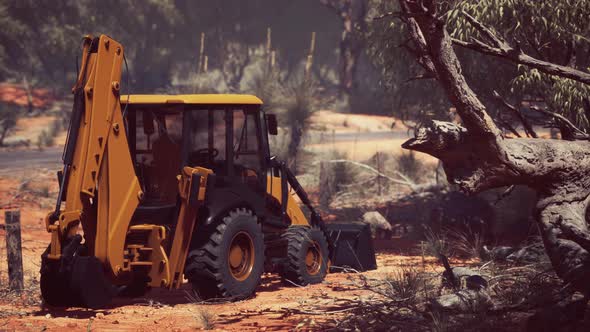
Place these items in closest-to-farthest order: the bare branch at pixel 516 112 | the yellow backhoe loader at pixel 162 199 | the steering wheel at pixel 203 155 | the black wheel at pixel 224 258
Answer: the yellow backhoe loader at pixel 162 199 < the black wheel at pixel 224 258 < the steering wheel at pixel 203 155 < the bare branch at pixel 516 112

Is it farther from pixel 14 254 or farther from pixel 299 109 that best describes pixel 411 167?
pixel 14 254

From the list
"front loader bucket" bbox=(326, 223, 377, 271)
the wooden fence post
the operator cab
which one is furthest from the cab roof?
"front loader bucket" bbox=(326, 223, 377, 271)

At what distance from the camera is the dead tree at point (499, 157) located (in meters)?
7.20

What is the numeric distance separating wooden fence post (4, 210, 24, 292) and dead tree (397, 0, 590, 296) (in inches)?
191

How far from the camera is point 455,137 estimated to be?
746cm

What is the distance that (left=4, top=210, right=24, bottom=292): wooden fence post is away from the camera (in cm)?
965

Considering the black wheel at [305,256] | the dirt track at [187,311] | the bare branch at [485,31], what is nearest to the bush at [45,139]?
the dirt track at [187,311]

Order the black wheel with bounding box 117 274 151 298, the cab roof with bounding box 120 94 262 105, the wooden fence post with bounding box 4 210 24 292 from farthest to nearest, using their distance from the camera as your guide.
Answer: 1. the wooden fence post with bounding box 4 210 24 292
2. the black wheel with bounding box 117 274 151 298
3. the cab roof with bounding box 120 94 262 105

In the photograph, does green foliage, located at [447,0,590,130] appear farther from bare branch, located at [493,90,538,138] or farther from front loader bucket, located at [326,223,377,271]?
front loader bucket, located at [326,223,377,271]

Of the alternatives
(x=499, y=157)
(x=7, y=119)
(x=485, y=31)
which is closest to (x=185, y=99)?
(x=485, y=31)

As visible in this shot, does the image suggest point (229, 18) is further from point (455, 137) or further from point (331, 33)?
point (455, 137)

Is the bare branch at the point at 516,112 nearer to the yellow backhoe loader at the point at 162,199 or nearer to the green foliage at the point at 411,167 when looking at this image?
the yellow backhoe loader at the point at 162,199

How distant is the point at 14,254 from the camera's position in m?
9.65

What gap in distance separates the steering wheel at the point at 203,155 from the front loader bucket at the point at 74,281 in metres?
1.72
